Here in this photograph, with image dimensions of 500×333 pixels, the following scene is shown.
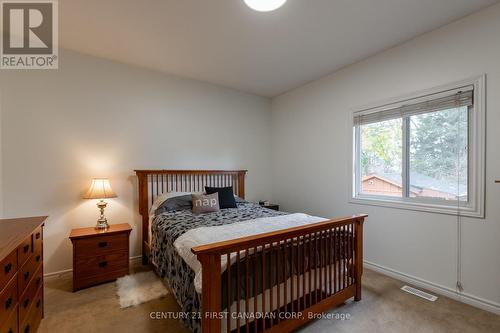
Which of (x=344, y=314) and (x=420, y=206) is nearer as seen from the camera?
(x=344, y=314)

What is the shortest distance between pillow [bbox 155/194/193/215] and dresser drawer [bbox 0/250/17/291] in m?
1.49

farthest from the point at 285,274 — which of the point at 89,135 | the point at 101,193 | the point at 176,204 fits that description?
the point at 89,135

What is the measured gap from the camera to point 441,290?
2.29m

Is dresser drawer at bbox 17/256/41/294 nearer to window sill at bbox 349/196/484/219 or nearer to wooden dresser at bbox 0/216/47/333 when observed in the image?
wooden dresser at bbox 0/216/47/333

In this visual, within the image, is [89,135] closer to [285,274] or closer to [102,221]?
[102,221]

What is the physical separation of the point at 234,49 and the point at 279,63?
0.67 metres

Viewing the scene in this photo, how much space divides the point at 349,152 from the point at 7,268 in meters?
3.32

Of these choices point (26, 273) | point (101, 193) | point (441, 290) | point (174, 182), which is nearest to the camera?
point (26, 273)

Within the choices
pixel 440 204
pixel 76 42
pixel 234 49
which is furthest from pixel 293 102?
pixel 76 42

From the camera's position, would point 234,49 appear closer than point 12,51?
No

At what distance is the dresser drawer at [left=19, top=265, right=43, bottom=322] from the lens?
4.75 feet

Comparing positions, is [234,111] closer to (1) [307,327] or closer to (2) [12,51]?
(2) [12,51]

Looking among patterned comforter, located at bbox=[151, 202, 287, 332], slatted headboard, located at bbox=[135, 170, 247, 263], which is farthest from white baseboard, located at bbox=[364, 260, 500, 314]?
slatted headboard, located at bbox=[135, 170, 247, 263]

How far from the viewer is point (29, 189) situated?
254 centimetres
